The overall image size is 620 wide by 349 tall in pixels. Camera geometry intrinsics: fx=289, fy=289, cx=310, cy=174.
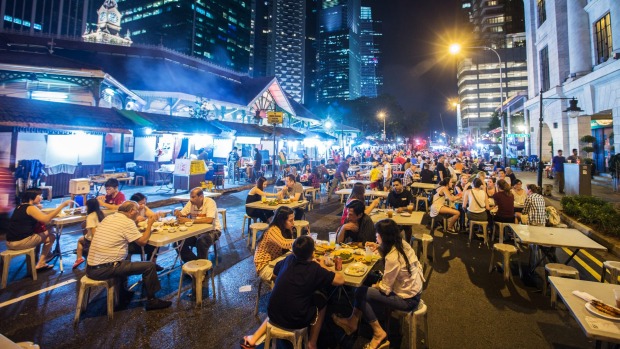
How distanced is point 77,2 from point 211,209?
110755mm

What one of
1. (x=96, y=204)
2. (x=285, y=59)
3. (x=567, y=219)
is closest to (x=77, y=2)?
(x=285, y=59)

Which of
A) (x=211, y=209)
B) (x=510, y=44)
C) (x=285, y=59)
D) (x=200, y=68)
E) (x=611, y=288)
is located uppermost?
(x=285, y=59)

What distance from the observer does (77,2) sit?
81.8 metres

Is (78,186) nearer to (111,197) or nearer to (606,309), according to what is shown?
(111,197)

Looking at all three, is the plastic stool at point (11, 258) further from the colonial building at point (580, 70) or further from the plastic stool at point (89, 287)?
the colonial building at point (580, 70)

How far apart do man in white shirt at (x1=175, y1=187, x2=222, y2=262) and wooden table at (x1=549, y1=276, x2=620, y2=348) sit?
528cm

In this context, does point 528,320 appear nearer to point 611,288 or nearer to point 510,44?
point 611,288

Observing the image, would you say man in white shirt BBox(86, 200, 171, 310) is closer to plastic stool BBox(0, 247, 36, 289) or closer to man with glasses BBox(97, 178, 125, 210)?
plastic stool BBox(0, 247, 36, 289)

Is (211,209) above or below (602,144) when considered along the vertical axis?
below

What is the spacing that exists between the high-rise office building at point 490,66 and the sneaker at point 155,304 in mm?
98040

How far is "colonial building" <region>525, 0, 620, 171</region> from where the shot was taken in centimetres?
1597

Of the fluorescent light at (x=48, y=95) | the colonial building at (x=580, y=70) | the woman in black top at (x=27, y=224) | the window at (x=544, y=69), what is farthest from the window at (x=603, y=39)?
the fluorescent light at (x=48, y=95)

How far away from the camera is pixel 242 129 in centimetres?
2048

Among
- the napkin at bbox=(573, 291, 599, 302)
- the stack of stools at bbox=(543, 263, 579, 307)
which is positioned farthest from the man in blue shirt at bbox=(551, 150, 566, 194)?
the napkin at bbox=(573, 291, 599, 302)
